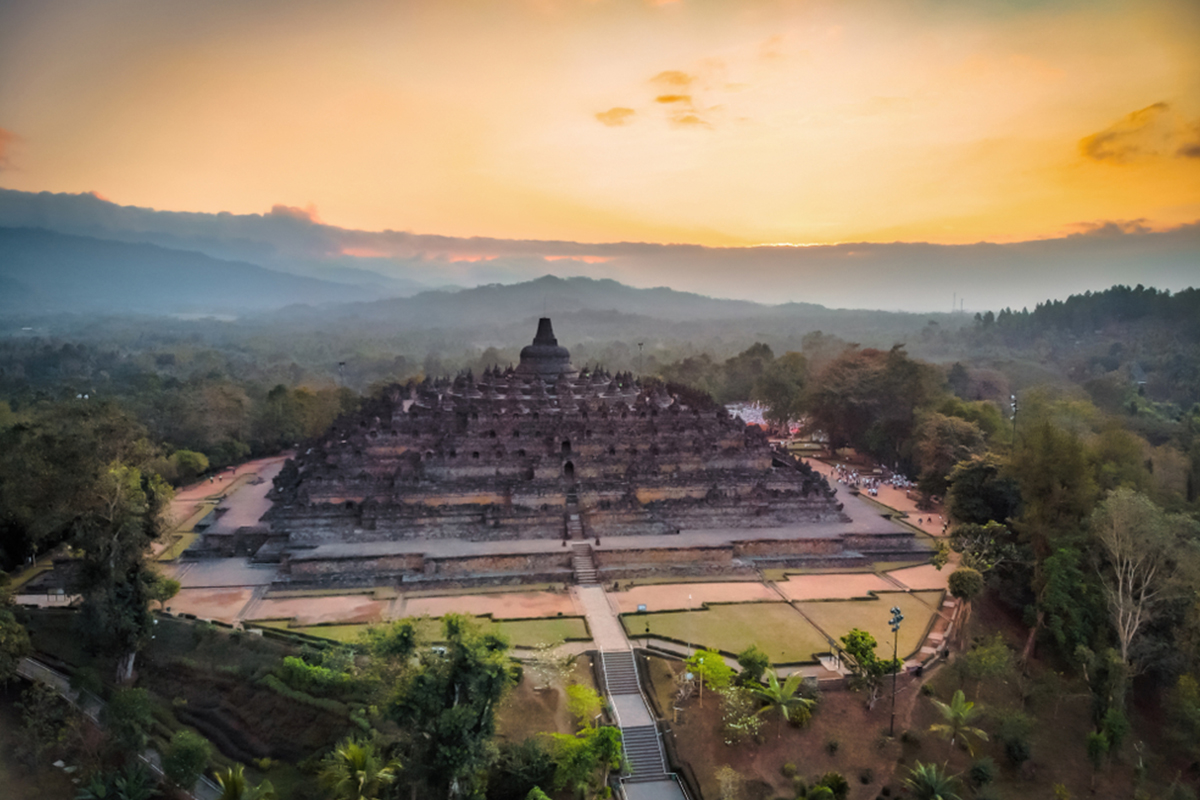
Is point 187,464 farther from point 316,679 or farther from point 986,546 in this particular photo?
point 986,546

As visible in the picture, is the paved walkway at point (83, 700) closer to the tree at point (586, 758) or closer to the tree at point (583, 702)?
the tree at point (586, 758)

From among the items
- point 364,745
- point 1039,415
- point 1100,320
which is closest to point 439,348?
point 1100,320

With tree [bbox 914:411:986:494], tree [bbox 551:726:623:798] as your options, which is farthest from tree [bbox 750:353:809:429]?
tree [bbox 551:726:623:798]

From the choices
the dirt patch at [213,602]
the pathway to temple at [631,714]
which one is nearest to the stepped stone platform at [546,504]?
the dirt patch at [213,602]

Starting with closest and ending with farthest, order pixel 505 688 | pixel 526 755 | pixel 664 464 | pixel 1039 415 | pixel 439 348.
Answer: pixel 505 688, pixel 526 755, pixel 664 464, pixel 1039 415, pixel 439 348

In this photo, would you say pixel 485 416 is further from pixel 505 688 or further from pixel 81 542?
pixel 505 688

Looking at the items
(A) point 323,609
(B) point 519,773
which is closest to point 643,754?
(B) point 519,773
